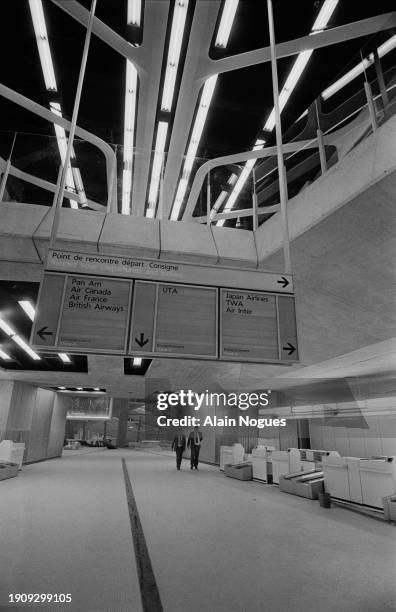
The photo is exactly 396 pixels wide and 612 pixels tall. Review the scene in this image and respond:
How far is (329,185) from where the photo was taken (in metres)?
3.93

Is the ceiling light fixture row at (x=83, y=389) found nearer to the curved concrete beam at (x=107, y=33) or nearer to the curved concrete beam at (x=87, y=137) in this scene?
the curved concrete beam at (x=87, y=137)

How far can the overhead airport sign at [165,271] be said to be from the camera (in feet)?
10.1

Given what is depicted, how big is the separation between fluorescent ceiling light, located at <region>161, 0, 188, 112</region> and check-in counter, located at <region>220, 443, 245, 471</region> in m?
12.2

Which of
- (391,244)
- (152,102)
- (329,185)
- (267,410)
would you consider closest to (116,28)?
(152,102)

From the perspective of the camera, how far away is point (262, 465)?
11.4 metres

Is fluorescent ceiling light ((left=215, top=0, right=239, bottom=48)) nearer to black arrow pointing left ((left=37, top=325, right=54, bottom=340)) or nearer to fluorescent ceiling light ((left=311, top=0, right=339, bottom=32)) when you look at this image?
fluorescent ceiling light ((left=311, top=0, right=339, bottom=32))

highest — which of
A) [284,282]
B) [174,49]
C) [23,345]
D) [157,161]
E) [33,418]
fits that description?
[174,49]

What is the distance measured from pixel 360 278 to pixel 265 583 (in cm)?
417

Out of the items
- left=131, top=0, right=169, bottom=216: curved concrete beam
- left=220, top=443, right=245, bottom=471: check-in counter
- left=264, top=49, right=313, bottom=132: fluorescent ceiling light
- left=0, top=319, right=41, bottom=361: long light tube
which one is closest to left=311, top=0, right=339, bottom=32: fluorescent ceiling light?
left=264, top=49, right=313, bottom=132: fluorescent ceiling light

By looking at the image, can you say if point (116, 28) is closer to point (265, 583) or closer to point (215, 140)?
→ point (215, 140)

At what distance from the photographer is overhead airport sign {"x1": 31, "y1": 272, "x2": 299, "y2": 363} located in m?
2.89

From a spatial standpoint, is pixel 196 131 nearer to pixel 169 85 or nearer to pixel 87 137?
pixel 169 85

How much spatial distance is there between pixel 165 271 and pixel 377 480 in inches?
274

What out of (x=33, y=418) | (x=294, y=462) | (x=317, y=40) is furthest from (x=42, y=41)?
(x=33, y=418)
